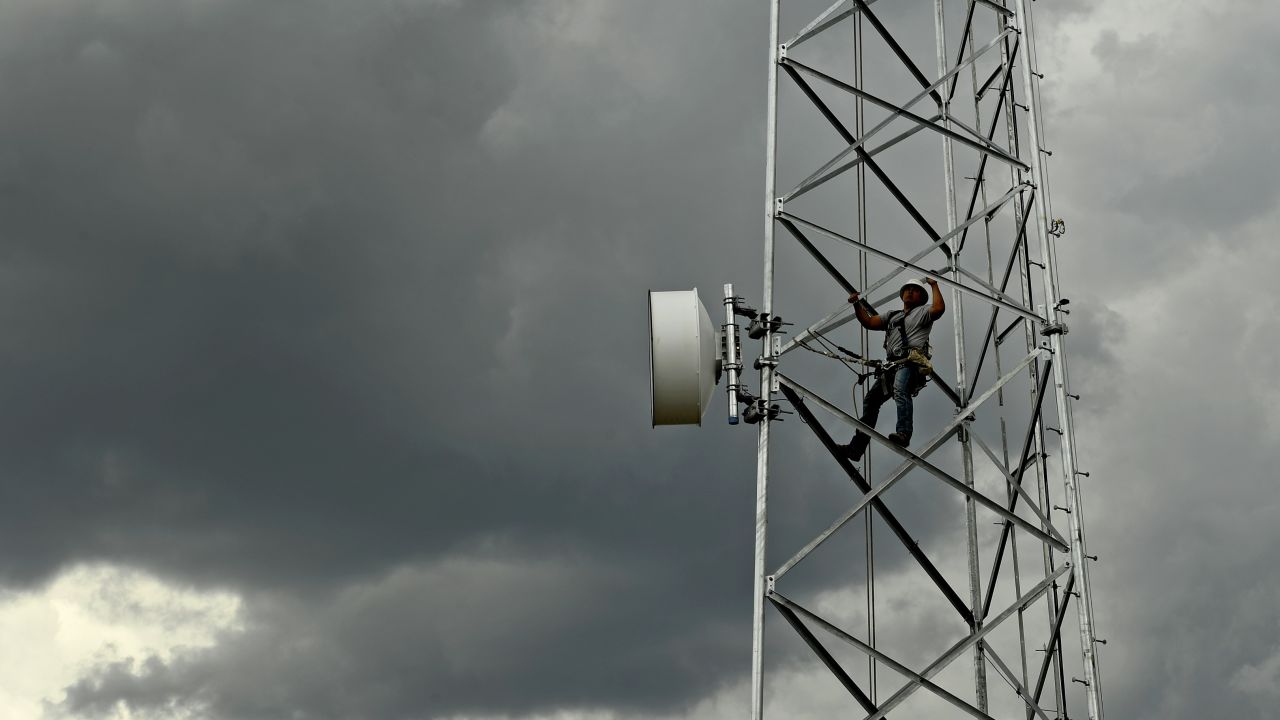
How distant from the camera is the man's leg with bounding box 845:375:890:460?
24000 mm

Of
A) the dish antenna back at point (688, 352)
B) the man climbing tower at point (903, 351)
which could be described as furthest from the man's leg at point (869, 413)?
the dish antenna back at point (688, 352)

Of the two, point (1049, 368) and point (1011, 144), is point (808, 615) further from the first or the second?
point (1011, 144)

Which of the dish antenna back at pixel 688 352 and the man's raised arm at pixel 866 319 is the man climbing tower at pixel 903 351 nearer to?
the man's raised arm at pixel 866 319

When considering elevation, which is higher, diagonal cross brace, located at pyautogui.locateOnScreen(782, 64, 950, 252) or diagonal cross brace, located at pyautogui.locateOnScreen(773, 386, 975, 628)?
diagonal cross brace, located at pyautogui.locateOnScreen(782, 64, 950, 252)

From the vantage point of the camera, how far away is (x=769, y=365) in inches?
917

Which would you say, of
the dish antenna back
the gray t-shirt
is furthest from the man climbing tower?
the dish antenna back

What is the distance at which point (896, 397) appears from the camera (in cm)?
2381

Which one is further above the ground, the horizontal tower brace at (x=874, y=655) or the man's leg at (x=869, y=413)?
the man's leg at (x=869, y=413)

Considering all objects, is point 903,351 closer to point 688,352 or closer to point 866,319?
point 866,319

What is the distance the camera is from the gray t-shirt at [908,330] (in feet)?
78.4

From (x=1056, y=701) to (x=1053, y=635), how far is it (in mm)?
1135

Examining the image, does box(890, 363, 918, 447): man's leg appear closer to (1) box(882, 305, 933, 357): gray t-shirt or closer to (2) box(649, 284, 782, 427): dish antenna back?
(1) box(882, 305, 933, 357): gray t-shirt

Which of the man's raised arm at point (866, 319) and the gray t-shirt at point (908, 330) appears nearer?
the gray t-shirt at point (908, 330)

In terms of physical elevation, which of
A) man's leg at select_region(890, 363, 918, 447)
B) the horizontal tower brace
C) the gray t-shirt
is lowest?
the horizontal tower brace
